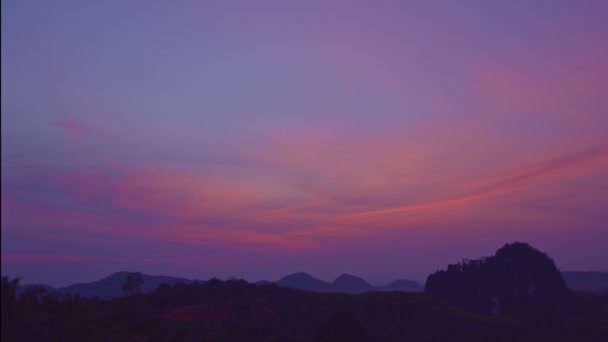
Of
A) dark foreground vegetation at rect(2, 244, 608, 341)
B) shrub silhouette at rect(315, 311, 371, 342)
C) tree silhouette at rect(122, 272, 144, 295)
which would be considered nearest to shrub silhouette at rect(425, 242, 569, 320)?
Answer: dark foreground vegetation at rect(2, 244, 608, 341)

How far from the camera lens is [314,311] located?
180ft

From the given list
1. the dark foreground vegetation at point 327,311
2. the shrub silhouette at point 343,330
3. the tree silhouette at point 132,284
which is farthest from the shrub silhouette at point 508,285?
the shrub silhouette at point 343,330

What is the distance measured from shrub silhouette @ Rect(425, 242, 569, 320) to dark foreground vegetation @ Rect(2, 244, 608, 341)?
0.14 metres

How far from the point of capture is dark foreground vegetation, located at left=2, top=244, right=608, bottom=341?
69.3ft

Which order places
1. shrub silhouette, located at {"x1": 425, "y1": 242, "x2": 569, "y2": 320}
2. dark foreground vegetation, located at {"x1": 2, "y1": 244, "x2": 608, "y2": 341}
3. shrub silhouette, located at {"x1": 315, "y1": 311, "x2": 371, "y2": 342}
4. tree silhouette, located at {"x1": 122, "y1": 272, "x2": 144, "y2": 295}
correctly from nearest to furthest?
1. dark foreground vegetation, located at {"x1": 2, "y1": 244, "x2": 608, "y2": 341}
2. shrub silhouette, located at {"x1": 315, "y1": 311, "x2": 371, "y2": 342}
3. tree silhouette, located at {"x1": 122, "y1": 272, "x2": 144, "y2": 295}
4. shrub silhouette, located at {"x1": 425, "y1": 242, "x2": 569, "y2": 320}

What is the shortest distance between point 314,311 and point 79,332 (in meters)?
36.2

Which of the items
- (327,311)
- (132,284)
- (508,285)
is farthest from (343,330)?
(508,285)

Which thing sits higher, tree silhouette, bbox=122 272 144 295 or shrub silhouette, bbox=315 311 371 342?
tree silhouette, bbox=122 272 144 295

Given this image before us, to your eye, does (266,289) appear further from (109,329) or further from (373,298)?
(109,329)

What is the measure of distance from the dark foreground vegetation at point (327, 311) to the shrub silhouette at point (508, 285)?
0.46 ft

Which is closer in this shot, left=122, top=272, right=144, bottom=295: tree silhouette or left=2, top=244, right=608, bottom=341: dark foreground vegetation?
left=2, top=244, right=608, bottom=341: dark foreground vegetation

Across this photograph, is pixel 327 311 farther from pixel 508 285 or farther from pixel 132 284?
pixel 508 285

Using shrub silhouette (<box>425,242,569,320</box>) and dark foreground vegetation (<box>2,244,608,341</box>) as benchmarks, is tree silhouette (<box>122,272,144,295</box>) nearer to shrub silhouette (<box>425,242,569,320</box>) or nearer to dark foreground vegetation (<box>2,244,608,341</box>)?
dark foreground vegetation (<box>2,244,608,341</box>)

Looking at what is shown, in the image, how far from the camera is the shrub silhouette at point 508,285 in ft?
252
